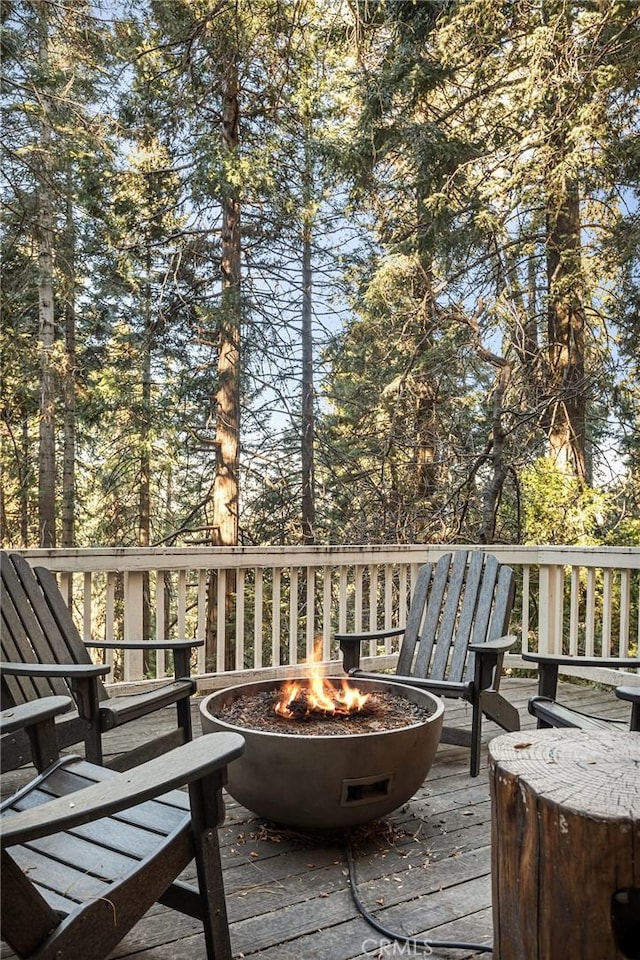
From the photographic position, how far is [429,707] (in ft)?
9.13

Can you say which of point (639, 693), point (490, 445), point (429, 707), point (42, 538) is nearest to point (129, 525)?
point (42, 538)

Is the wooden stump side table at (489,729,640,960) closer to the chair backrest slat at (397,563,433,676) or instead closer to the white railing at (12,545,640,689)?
the chair backrest slat at (397,563,433,676)

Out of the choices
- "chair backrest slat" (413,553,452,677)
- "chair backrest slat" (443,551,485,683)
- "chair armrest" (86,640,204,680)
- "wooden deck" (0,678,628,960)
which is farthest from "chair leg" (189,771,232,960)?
"chair backrest slat" (413,553,452,677)

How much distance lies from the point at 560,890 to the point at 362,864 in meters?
1.10

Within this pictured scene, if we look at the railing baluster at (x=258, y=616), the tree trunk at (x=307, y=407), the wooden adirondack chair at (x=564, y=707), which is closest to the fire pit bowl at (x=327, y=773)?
the wooden adirondack chair at (x=564, y=707)

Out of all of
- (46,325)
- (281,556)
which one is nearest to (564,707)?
(281,556)

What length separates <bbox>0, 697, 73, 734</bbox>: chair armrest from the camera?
178 centimetres

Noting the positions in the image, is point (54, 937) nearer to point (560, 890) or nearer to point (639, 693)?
point (560, 890)

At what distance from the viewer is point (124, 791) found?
52.2 inches

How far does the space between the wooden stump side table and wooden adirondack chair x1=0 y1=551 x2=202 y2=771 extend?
153 cm

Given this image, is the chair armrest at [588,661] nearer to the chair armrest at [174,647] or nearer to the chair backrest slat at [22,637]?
the chair armrest at [174,647]

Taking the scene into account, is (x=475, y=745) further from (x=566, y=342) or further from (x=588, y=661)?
(x=566, y=342)

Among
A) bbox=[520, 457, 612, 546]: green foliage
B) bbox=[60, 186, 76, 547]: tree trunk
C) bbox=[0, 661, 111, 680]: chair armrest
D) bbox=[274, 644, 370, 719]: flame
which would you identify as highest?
bbox=[60, 186, 76, 547]: tree trunk

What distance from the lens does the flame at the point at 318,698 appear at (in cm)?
261
